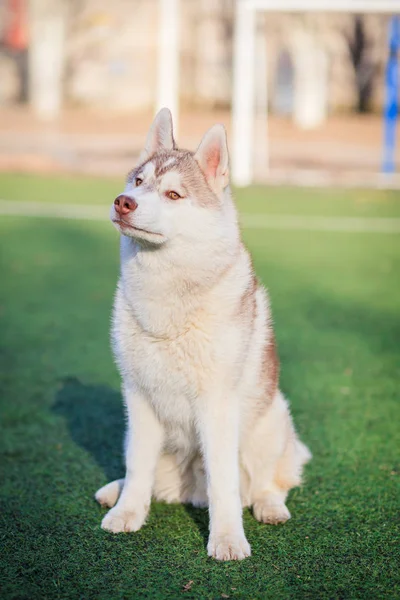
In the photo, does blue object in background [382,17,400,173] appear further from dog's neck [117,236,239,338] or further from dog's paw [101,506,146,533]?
dog's paw [101,506,146,533]

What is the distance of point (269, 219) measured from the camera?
1174 centimetres

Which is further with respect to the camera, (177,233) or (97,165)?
(97,165)

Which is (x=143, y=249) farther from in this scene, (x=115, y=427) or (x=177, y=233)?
(x=115, y=427)

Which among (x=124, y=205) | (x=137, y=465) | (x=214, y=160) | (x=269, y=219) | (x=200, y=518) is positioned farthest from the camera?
(x=269, y=219)

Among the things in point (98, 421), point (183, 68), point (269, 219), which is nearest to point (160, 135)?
point (98, 421)

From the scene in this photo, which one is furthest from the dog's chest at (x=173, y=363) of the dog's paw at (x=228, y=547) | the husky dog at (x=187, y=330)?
the dog's paw at (x=228, y=547)

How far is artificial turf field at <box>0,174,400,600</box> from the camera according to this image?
10.0ft

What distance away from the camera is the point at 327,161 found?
19.1m

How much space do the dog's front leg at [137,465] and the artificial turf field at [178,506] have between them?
0.07m

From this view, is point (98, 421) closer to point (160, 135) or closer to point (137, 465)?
point (137, 465)

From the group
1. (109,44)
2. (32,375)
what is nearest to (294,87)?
(109,44)

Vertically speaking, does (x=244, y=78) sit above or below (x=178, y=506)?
above

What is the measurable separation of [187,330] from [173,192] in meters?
0.51

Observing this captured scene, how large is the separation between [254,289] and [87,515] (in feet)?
3.69
